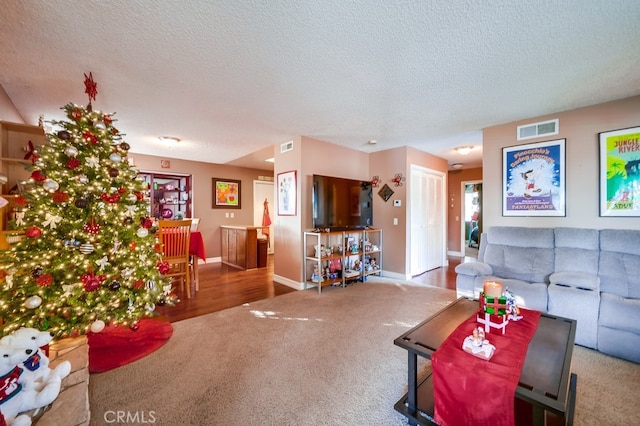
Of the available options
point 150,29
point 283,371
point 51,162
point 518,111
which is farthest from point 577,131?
point 51,162

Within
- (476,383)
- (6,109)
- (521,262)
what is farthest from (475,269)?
(6,109)

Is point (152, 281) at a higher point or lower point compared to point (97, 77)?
lower

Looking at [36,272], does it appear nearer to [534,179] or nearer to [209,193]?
[209,193]

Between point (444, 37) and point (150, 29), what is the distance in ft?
6.34

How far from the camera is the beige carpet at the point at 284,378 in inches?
58.9

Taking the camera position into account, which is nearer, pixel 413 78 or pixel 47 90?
pixel 413 78

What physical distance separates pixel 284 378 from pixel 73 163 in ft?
7.55

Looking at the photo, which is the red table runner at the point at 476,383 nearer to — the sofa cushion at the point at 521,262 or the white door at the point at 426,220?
the sofa cushion at the point at 521,262

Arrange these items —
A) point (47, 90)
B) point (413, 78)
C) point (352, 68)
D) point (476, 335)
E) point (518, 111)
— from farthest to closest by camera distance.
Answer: point (518, 111)
point (47, 90)
point (413, 78)
point (352, 68)
point (476, 335)

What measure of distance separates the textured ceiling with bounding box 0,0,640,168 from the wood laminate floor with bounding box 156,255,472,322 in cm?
236

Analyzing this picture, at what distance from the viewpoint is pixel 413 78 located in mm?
2252

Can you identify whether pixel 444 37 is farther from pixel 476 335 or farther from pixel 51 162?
pixel 51 162

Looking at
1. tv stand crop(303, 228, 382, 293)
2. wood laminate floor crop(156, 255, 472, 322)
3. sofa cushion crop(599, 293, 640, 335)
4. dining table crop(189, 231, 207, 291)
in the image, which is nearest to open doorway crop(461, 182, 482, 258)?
wood laminate floor crop(156, 255, 472, 322)

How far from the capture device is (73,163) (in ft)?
6.59
